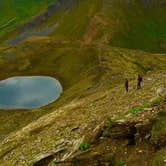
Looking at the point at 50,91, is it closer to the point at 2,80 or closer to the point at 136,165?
the point at 2,80

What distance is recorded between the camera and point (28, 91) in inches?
5413

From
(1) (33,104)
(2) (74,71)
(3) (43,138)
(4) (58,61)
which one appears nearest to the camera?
(3) (43,138)

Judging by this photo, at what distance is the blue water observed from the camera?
12694 centimetres

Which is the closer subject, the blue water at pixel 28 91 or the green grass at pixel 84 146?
the green grass at pixel 84 146

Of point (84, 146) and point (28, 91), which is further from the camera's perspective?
point (28, 91)

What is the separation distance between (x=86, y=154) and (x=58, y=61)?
12963 cm

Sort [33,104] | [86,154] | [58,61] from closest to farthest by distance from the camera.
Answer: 1. [86,154]
2. [33,104]
3. [58,61]

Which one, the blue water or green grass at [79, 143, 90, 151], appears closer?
green grass at [79, 143, 90, 151]

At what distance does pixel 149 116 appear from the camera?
24.7 meters

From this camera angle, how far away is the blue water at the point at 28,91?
416 feet

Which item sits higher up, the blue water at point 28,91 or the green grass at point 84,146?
the green grass at point 84,146

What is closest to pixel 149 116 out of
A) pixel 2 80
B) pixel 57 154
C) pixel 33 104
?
pixel 57 154

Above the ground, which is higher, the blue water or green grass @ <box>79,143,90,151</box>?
green grass @ <box>79,143,90,151</box>

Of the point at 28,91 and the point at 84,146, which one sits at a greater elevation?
the point at 84,146
